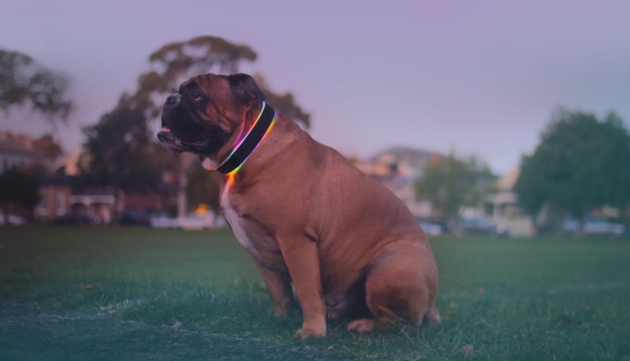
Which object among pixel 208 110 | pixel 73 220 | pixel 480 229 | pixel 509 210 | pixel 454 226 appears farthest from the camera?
pixel 509 210

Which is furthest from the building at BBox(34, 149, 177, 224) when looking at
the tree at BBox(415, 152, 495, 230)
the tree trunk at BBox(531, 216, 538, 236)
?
the tree trunk at BBox(531, 216, 538, 236)

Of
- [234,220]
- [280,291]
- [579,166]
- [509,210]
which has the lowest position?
[509,210]

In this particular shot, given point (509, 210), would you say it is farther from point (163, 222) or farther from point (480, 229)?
point (163, 222)

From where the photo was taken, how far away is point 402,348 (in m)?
3.65

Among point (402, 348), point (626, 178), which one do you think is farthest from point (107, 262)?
point (626, 178)

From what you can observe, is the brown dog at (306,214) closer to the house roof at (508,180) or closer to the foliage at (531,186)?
the foliage at (531,186)

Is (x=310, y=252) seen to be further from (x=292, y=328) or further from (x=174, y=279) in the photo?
(x=174, y=279)

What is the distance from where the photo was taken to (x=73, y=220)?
772 centimetres

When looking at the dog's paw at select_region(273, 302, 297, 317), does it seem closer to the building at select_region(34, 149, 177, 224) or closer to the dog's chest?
the dog's chest

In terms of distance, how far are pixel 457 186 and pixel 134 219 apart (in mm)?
37776

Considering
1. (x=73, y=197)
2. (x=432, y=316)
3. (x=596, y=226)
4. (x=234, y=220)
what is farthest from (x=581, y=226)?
(x=234, y=220)

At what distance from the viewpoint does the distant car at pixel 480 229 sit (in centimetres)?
4438

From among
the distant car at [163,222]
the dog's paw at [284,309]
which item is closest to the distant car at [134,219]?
the distant car at [163,222]

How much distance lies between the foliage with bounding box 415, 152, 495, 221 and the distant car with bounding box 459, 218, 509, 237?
1.01 metres
